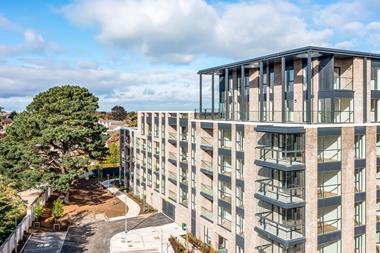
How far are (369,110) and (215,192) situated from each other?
16049mm

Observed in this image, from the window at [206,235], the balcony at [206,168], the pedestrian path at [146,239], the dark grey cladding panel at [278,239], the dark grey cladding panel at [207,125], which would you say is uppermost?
the dark grey cladding panel at [207,125]

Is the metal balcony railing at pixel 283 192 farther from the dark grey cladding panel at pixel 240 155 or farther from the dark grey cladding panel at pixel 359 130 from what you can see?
the dark grey cladding panel at pixel 359 130

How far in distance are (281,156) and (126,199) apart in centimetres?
3619

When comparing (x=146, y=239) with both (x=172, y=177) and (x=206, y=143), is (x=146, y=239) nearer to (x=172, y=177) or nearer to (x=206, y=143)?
(x=172, y=177)

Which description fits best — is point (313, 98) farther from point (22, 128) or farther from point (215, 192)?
point (22, 128)

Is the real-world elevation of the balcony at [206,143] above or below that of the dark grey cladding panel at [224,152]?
above

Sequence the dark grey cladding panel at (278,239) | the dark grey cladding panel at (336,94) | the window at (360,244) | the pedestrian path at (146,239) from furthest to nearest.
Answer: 1. the pedestrian path at (146,239)
2. the window at (360,244)
3. the dark grey cladding panel at (336,94)
4. the dark grey cladding panel at (278,239)

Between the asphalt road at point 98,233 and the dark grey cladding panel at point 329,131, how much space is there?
25320 mm

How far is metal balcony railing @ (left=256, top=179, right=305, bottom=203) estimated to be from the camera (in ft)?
89.3

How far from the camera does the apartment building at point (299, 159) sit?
89.5 feet

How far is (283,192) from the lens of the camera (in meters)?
28.5

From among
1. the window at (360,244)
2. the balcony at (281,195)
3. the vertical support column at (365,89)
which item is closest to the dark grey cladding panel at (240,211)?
the balcony at (281,195)

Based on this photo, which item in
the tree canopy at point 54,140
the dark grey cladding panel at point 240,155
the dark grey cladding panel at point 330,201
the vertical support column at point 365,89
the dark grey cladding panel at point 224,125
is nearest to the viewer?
the dark grey cladding panel at point 330,201

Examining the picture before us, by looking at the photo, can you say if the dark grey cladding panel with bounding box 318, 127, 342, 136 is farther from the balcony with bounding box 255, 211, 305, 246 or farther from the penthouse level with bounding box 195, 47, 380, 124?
the balcony with bounding box 255, 211, 305, 246
